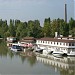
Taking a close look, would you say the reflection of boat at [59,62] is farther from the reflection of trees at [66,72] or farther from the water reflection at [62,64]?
the reflection of trees at [66,72]

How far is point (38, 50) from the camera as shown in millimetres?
19391

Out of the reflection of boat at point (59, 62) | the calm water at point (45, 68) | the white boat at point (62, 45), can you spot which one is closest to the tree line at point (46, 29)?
the white boat at point (62, 45)

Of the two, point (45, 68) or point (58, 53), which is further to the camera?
point (58, 53)

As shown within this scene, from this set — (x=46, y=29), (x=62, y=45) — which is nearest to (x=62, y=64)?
(x=62, y=45)

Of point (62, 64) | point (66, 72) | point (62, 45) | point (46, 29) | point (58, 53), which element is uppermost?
point (46, 29)

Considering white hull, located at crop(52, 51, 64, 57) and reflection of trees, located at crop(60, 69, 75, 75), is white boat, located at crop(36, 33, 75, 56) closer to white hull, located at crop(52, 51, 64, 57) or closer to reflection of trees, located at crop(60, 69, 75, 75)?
white hull, located at crop(52, 51, 64, 57)

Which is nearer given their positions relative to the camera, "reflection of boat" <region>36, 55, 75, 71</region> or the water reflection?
the water reflection

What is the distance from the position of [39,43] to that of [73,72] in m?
9.97

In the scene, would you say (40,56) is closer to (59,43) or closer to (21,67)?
(59,43)

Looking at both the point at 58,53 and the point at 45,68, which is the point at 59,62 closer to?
the point at 45,68

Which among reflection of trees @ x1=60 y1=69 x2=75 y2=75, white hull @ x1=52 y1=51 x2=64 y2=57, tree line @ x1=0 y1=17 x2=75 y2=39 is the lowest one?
reflection of trees @ x1=60 y1=69 x2=75 y2=75

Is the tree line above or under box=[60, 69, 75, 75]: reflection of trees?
above

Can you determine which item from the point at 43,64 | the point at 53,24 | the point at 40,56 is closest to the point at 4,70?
the point at 43,64

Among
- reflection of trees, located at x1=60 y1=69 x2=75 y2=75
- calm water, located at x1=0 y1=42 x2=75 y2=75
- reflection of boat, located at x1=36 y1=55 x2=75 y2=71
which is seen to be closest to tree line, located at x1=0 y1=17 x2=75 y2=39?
reflection of boat, located at x1=36 y1=55 x2=75 y2=71
